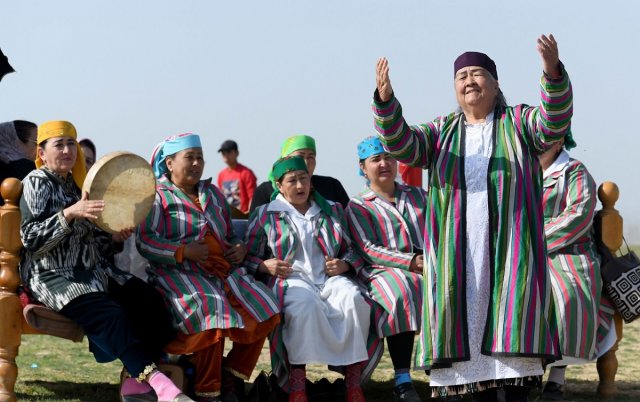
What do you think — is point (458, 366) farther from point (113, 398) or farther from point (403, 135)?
point (113, 398)

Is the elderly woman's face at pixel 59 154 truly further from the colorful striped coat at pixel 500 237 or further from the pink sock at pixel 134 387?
the colorful striped coat at pixel 500 237

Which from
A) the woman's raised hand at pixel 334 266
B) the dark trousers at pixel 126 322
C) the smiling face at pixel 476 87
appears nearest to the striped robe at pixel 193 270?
the dark trousers at pixel 126 322

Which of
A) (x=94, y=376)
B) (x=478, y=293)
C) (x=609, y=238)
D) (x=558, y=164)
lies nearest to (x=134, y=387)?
(x=478, y=293)

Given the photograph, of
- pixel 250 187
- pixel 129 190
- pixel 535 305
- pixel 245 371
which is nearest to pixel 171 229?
pixel 129 190

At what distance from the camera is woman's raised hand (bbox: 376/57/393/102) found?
549cm

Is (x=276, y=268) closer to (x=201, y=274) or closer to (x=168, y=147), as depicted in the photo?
(x=201, y=274)

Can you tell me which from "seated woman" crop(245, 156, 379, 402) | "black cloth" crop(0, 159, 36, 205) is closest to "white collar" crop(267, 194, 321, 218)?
"seated woman" crop(245, 156, 379, 402)

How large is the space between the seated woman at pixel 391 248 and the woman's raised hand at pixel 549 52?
6.38 ft

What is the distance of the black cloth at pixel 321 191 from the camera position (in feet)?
24.5

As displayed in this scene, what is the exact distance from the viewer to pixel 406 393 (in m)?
6.58

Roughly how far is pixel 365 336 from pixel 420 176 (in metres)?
4.85

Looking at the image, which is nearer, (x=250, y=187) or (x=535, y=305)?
(x=535, y=305)

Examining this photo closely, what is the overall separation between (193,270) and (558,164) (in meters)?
2.71

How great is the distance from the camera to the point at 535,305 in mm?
5473
